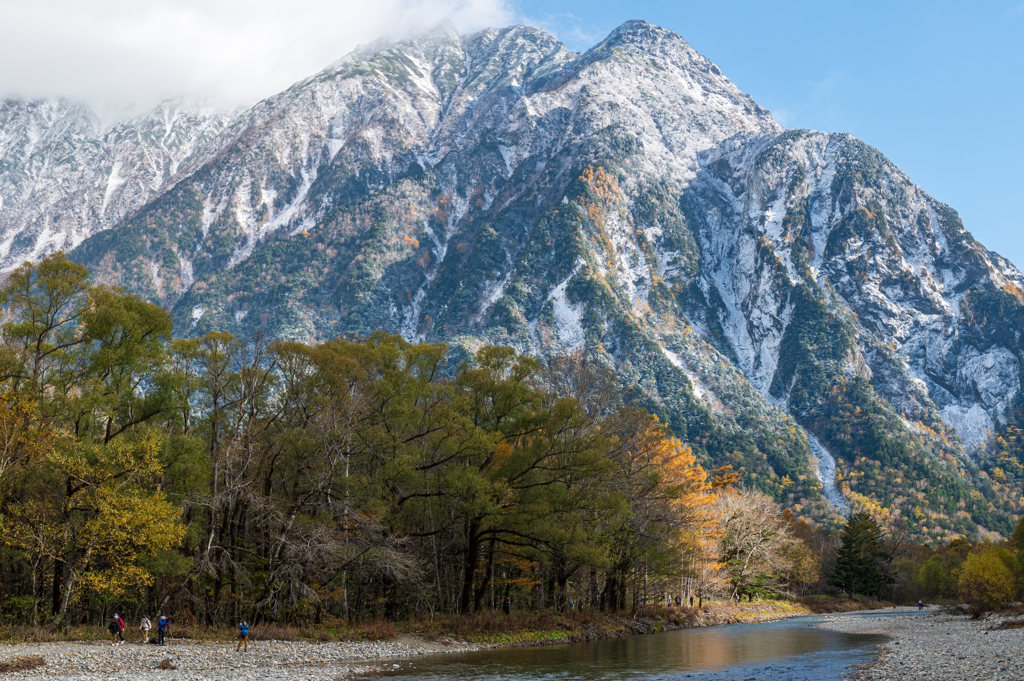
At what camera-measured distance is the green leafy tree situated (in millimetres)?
105875

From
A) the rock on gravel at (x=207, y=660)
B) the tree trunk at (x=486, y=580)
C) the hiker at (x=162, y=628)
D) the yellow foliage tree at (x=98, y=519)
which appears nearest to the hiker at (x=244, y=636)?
the rock on gravel at (x=207, y=660)

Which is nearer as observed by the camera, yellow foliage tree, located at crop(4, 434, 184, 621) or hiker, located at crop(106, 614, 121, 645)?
yellow foliage tree, located at crop(4, 434, 184, 621)

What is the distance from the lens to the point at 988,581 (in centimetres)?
6316

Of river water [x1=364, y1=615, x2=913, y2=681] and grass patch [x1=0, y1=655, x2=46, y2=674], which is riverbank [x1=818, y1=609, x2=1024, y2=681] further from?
grass patch [x1=0, y1=655, x2=46, y2=674]

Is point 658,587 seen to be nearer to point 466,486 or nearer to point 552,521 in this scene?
point 552,521

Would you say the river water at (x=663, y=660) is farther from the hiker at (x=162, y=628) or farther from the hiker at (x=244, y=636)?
the hiker at (x=162, y=628)

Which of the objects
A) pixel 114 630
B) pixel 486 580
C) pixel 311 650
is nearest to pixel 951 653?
pixel 486 580

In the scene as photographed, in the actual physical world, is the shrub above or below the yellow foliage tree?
below

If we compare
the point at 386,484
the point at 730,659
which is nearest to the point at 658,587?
the point at 730,659

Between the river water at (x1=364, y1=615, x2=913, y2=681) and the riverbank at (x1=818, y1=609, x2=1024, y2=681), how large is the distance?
145cm

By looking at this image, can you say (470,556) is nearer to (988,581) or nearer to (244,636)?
(244,636)

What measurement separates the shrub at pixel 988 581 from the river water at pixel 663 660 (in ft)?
65.9

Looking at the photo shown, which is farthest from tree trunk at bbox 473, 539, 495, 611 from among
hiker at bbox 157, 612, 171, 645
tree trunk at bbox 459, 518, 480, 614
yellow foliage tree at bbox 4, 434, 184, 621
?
yellow foliage tree at bbox 4, 434, 184, 621

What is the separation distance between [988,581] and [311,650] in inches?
2332
